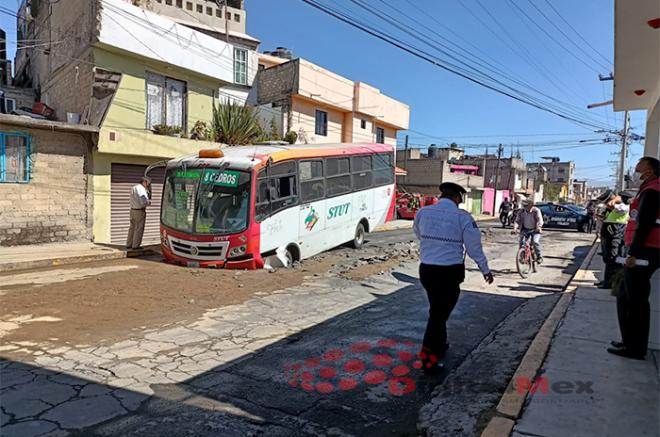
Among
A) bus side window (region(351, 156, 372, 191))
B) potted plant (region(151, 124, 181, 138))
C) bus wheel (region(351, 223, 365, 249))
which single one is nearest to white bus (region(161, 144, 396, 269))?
bus side window (region(351, 156, 372, 191))

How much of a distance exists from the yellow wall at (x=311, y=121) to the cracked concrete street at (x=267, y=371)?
17637 mm

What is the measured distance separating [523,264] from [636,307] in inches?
261

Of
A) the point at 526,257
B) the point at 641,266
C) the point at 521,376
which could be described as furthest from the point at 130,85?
the point at 641,266

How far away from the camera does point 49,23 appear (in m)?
17.1

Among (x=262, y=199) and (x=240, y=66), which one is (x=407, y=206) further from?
(x=262, y=199)

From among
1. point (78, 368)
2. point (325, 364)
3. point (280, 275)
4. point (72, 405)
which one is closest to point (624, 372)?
point (325, 364)

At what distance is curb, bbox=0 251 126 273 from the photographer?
30.6 ft

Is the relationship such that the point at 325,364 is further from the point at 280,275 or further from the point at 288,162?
the point at 288,162

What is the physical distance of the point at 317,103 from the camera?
25.1 m

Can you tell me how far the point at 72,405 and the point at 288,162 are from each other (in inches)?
309

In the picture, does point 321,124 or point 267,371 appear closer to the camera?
point 267,371

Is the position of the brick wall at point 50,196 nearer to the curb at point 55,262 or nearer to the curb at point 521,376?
the curb at point 55,262

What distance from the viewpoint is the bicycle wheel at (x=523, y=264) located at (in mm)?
10300

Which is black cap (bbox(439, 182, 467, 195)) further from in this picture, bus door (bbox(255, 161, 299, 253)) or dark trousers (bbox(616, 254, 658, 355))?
bus door (bbox(255, 161, 299, 253))
